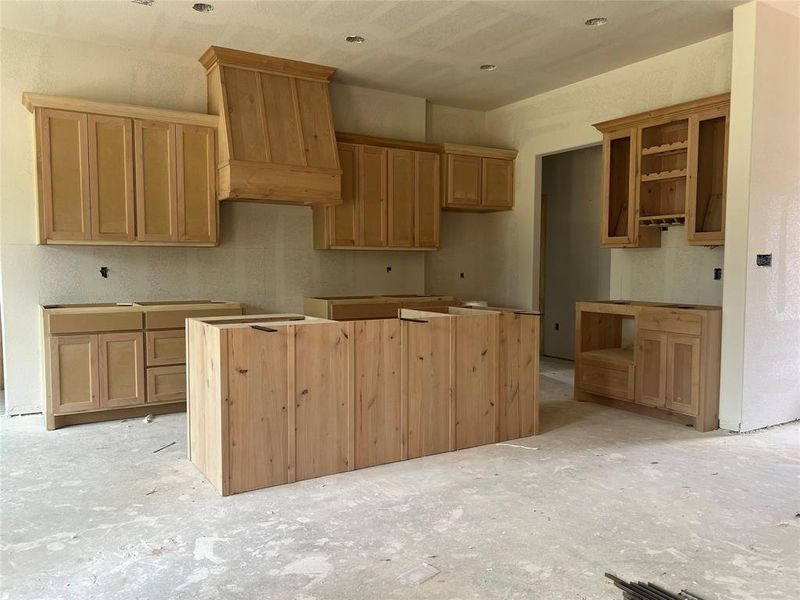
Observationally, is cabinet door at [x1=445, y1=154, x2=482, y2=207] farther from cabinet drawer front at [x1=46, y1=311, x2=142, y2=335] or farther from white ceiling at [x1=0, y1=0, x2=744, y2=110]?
cabinet drawer front at [x1=46, y1=311, x2=142, y2=335]

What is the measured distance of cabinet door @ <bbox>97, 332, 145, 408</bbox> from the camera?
453 cm

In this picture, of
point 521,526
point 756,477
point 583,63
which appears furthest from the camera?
point 583,63

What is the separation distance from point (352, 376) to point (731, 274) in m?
2.98

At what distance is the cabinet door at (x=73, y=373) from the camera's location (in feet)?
14.3

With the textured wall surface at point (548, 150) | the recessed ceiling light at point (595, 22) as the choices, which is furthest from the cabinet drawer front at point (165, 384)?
the recessed ceiling light at point (595, 22)

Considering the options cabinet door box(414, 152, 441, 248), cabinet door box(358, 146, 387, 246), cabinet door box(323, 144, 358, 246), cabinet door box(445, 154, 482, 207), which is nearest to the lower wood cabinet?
cabinet door box(323, 144, 358, 246)

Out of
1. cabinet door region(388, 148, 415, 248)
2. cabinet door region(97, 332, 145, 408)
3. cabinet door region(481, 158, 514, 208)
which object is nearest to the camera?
cabinet door region(97, 332, 145, 408)

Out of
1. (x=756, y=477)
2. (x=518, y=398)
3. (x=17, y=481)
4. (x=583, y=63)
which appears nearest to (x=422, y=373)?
(x=518, y=398)

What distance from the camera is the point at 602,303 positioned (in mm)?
5246

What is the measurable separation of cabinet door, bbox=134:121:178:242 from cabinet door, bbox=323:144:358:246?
4.93ft

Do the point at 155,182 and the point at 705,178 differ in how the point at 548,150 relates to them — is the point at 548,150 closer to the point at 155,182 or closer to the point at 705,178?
the point at 705,178

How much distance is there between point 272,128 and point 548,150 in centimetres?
316

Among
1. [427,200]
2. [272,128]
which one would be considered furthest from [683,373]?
[272,128]

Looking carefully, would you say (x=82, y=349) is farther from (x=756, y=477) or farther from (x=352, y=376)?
(x=756, y=477)
